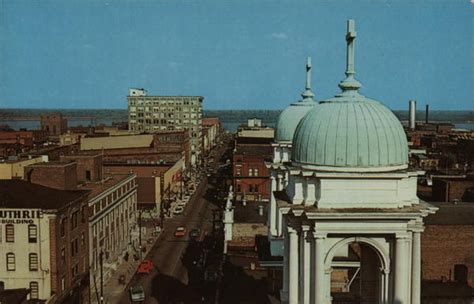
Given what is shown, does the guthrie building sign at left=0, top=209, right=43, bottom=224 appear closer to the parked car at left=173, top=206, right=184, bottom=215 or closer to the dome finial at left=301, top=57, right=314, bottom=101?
the dome finial at left=301, top=57, right=314, bottom=101

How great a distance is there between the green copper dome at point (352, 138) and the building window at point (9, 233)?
109ft

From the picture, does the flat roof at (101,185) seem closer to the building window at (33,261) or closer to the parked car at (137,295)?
the parked car at (137,295)

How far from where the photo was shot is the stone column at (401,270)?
19141 mm

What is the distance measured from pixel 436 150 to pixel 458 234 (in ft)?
324

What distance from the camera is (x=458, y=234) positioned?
4797 centimetres

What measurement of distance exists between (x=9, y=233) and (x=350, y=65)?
113 ft

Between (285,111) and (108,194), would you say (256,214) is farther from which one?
(285,111)

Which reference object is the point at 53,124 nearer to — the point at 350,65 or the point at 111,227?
the point at 111,227

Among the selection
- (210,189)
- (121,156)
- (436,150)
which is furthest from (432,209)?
(436,150)

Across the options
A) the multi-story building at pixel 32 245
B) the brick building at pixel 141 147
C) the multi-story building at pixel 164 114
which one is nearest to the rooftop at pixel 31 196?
the multi-story building at pixel 32 245

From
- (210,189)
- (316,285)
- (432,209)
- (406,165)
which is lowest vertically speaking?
(210,189)

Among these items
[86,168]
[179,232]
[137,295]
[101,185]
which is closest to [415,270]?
[137,295]

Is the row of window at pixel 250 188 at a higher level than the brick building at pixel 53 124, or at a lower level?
lower

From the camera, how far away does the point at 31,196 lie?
48938mm
